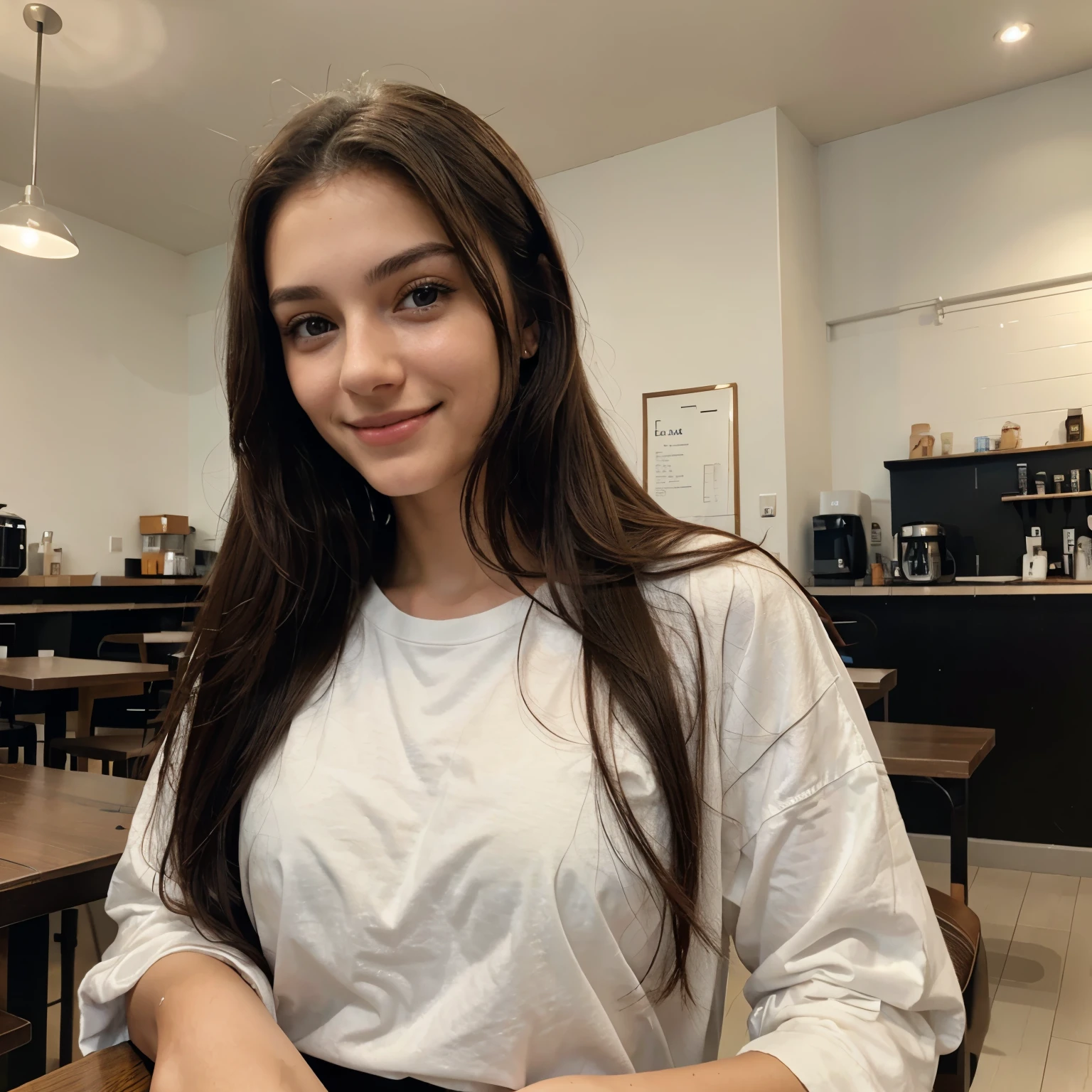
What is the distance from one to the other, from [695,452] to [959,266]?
1.64 m

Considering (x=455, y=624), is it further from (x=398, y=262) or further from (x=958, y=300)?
(x=958, y=300)

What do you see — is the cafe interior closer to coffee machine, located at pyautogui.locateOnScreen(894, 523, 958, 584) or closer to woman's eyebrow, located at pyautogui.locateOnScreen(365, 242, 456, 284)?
coffee machine, located at pyautogui.locateOnScreen(894, 523, 958, 584)

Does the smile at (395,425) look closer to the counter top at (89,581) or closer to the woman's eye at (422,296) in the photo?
the woman's eye at (422,296)

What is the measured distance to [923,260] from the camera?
4586 millimetres

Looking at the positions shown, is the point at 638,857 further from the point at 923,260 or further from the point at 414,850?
the point at 923,260

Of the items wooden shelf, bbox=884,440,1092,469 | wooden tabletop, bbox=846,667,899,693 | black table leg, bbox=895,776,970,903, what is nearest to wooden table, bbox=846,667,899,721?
wooden tabletop, bbox=846,667,899,693

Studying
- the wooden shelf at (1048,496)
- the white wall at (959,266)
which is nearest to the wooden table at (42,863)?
the wooden shelf at (1048,496)

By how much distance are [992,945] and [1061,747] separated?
1188 millimetres

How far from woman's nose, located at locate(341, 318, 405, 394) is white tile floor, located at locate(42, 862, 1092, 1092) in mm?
1884

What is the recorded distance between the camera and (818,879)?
2.36 feet

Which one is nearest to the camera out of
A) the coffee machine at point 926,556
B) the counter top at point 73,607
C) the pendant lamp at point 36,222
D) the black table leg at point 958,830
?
the black table leg at point 958,830

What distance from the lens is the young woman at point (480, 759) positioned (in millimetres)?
717

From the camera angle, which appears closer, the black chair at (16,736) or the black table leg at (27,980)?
the black table leg at (27,980)

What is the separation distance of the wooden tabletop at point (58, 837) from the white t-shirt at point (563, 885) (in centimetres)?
18
